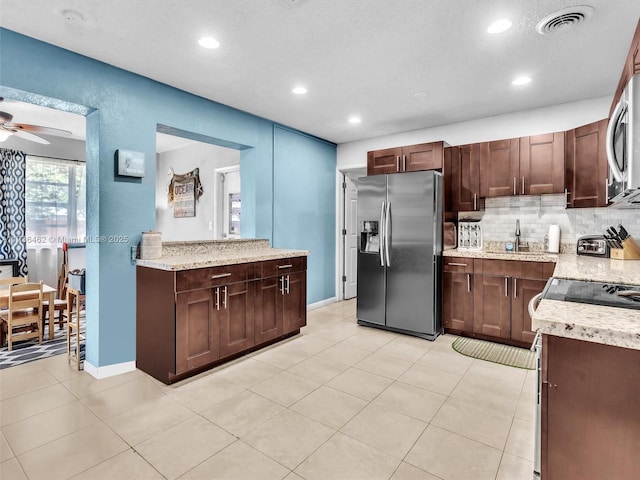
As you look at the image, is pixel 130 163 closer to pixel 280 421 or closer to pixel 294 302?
pixel 294 302

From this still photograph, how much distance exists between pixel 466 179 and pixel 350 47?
2148 millimetres

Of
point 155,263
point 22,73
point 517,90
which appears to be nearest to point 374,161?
point 517,90

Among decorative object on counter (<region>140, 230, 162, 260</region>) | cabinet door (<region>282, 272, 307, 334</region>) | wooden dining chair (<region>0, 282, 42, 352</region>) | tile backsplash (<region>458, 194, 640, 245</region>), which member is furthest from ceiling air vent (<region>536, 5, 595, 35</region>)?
wooden dining chair (<region>0, 282, 42, 352</region>)

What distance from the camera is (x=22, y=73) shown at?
234 cm

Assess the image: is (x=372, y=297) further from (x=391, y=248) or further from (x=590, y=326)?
(x=590, y=326)

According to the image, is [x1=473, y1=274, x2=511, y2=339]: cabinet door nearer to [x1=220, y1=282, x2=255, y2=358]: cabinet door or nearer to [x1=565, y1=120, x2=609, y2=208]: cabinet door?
Result: [x1=565, y1=120, x2=609, y2=208]: cabinet door

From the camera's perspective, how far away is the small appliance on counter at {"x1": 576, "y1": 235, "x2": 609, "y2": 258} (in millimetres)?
3100

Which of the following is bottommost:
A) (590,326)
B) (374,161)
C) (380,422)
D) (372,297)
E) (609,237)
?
(380,422)

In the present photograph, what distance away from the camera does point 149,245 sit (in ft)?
9.55

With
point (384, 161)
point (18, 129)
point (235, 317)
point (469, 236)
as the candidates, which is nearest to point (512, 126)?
point (469, 236)

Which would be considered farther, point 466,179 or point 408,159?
point 408,159

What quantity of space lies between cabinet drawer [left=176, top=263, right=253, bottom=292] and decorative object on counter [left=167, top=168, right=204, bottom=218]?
3294 millimetres

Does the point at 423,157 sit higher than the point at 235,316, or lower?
higher

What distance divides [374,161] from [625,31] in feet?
8.52
